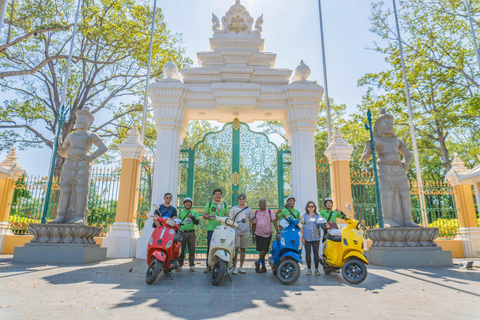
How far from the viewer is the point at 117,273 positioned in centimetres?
458

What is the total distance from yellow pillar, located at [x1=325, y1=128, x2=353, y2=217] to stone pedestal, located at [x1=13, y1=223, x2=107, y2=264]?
18.5 feet

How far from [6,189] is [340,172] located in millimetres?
9159

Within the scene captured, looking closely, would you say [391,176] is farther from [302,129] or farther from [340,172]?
[302,129]

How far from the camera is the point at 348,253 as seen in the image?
411 cm

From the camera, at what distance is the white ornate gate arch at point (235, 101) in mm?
6773

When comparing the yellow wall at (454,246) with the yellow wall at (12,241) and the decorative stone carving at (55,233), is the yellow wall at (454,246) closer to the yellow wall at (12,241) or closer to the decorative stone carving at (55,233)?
the decorative stone carving at (55,233)

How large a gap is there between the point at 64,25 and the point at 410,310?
55.7 ft

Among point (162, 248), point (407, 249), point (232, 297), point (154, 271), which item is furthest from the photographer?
point (407, 249)

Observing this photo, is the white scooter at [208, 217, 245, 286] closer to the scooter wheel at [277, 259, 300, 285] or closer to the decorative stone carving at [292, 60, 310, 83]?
the scooter wheel at [277, 259, 300, 285]

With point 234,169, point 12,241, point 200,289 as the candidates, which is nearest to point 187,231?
point 200,289

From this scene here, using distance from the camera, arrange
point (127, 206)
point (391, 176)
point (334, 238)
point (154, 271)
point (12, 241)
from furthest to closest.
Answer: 1. point (12, 241)
2. point (127, 206)
3. point (391, 176)
4. point (334, 238)
5. point (154, 271)

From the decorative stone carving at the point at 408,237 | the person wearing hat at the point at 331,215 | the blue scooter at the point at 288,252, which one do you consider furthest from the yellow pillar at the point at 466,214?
the blue scooter at the point at 288,252

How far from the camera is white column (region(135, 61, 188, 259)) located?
22.0ft

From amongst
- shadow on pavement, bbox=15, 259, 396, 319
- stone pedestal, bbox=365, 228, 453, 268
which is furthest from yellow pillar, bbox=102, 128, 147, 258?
stone pedestal, bbox=365, 228, 453, 268
